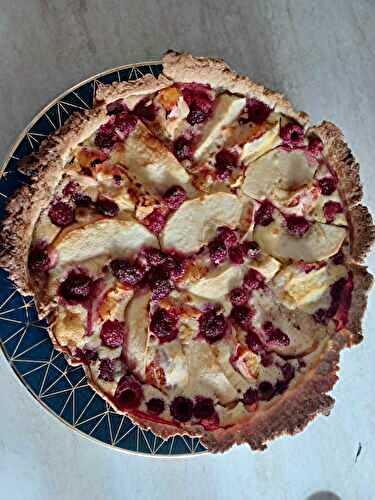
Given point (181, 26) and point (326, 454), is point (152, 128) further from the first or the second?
point (326, 454)

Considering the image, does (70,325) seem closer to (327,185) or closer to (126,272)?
(126,272)

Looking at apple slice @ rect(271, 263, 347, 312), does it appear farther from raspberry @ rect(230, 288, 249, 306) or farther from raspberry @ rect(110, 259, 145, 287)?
raspberry @ rect(110, 259, 145, 287)

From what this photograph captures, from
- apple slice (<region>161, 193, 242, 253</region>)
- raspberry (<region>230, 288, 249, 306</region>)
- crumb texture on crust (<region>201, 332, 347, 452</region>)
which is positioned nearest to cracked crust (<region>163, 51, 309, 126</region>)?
apple slice (<region>161, 193, 242, 253</region>)

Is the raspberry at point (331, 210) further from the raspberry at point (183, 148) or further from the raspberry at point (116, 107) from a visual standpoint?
the raspberry at point (116, 107)

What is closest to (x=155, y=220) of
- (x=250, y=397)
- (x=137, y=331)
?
(x=137, y=331)

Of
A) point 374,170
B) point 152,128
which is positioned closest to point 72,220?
point 152,128

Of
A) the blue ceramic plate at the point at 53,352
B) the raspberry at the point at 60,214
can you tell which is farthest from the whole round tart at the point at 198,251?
the blue ceramic plate at the point at 53,352
